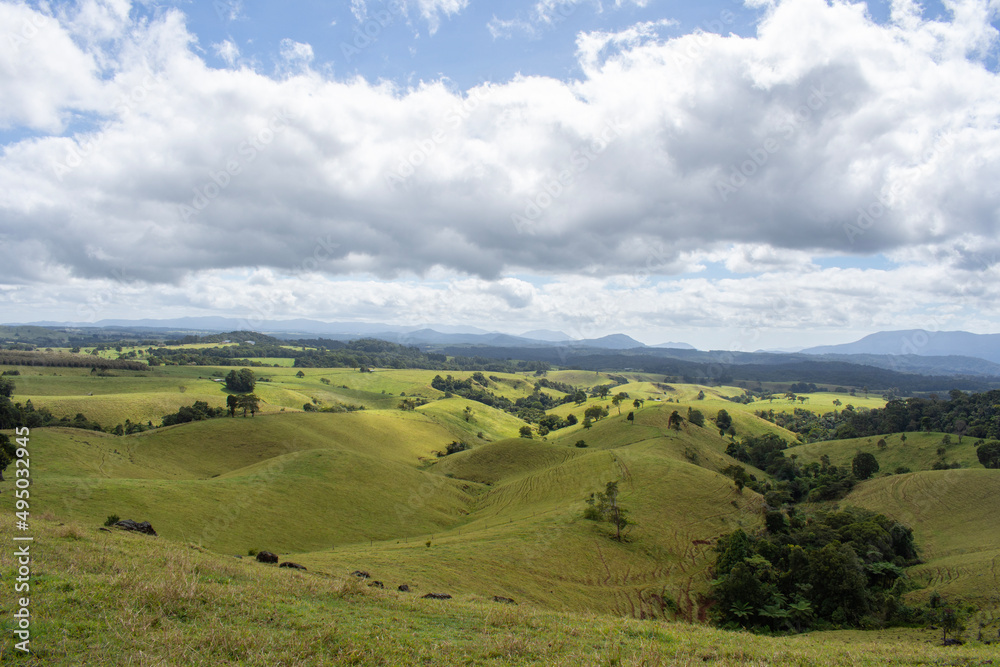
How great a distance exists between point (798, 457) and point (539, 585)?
121309mm

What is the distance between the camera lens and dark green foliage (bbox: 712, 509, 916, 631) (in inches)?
1449

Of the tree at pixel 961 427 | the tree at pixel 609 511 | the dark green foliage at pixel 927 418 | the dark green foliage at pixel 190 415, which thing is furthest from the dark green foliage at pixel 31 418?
the dark green foliage at pixel 927 418

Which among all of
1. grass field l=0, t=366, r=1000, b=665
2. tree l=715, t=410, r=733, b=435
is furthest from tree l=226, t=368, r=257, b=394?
tree l=715, t=410, r=733, b=435

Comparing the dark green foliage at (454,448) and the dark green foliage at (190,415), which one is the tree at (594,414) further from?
the dark green foliage at (190,415)

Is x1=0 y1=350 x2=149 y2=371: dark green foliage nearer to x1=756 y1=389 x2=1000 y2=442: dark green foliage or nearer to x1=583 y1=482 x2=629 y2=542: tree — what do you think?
x1=583 y1=482 x2=629 y2=542: tree

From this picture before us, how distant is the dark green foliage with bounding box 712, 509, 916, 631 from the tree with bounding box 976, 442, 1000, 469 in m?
69.4

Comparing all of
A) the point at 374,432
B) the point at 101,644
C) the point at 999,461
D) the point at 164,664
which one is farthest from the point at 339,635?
the point at 999,461

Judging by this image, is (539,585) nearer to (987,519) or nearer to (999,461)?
(987,519)

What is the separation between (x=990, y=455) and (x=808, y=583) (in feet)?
311

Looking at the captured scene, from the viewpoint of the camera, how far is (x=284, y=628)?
1331cm

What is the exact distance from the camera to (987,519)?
6675 centimetres

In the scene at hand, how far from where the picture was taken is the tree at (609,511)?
53.8 m

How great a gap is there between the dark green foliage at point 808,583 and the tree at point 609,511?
1055 centimetres

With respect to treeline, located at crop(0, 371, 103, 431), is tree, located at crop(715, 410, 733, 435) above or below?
below
